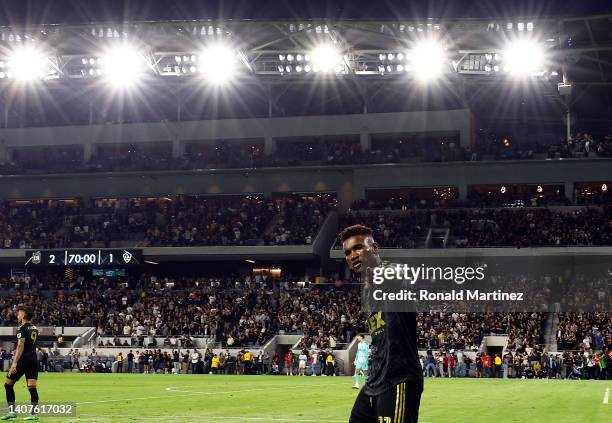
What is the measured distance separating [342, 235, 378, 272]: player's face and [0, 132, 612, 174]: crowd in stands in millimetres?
56568

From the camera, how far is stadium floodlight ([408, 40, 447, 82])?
5012 centimetres

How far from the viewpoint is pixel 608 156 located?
2381 inches

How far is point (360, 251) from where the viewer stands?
6.68 metres

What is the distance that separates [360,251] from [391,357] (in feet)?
2.85

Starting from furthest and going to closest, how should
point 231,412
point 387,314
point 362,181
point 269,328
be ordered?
point 362,181 < point 269,328 < point 231,412 < point 387,314

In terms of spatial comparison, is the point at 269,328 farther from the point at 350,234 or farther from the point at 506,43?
the point at 350,234

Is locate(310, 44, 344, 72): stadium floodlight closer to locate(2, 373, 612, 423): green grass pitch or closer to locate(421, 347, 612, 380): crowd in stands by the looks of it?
locate(421, 347, 612, 380): crowd in stands

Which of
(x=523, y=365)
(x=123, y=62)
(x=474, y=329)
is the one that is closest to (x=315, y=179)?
(x=123, y=62)

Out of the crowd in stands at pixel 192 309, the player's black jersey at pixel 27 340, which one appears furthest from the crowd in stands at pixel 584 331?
the player's black jersey at pixel 27 340

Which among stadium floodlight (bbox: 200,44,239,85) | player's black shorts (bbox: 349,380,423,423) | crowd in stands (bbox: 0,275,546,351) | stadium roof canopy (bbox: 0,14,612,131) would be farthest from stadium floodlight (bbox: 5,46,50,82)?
player's black shorts (bbox: 349,380,423,423)

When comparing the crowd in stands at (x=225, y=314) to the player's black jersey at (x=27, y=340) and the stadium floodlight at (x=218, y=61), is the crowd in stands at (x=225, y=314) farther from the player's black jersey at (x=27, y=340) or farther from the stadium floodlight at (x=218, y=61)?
the player's black jersey at (x=27, y=340)

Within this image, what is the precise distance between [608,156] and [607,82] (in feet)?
20.8

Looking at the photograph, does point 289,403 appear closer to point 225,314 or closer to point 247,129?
point 225,314

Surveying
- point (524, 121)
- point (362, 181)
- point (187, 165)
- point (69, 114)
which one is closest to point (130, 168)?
point (187, 165)
